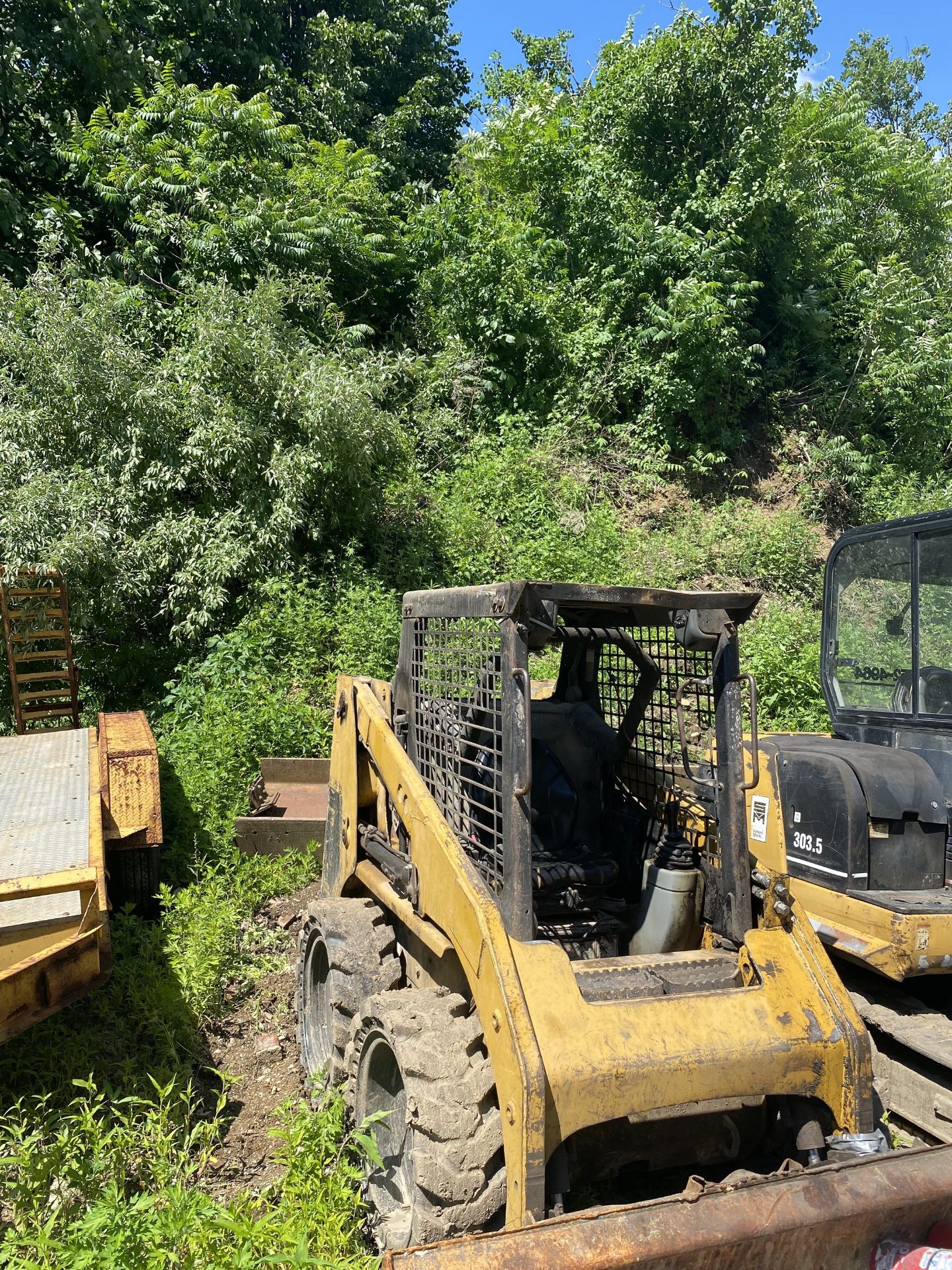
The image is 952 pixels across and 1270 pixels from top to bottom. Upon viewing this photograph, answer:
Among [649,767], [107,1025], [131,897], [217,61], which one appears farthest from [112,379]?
[217,61]

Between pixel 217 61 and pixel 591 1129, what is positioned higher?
pixel 217 61

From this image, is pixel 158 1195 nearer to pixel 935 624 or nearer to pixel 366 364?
pixel 935 624

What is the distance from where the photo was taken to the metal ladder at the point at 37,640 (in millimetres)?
7938

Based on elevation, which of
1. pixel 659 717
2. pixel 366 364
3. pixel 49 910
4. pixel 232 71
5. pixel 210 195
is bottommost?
pixel 49 910

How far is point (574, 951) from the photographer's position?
3229mm

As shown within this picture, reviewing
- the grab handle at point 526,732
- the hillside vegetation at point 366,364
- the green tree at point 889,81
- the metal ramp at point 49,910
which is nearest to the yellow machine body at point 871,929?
the grab handle at point 526,732

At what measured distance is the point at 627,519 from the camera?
12.9m

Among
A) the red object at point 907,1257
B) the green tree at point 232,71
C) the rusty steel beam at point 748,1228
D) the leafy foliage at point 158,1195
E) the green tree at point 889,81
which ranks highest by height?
the green tree at point 889,81

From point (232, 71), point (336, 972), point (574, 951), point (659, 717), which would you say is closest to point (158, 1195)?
point (336, 972)

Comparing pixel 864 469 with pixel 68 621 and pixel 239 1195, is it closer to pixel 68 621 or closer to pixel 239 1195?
pixel 68 621

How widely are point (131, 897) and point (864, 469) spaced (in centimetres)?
1205

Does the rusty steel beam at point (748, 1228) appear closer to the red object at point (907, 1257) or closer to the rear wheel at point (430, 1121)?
the red object at point (907, 1257)

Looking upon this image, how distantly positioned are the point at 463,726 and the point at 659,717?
924 mm

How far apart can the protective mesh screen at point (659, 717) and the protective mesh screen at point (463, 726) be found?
0.67 metres
